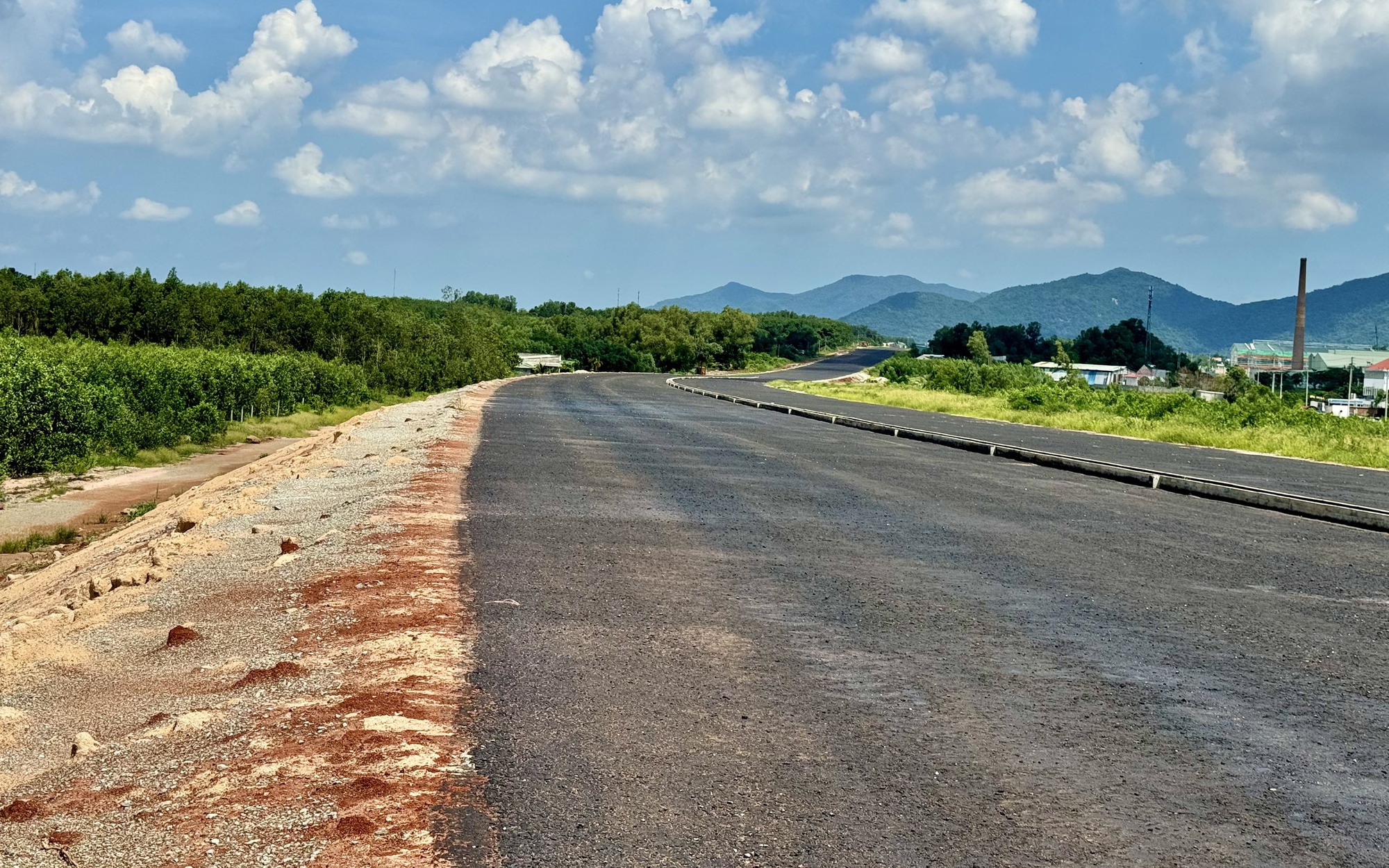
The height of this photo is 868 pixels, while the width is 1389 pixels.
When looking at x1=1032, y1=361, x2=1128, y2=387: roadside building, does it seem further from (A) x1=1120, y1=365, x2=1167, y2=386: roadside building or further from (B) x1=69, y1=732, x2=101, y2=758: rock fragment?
(B) x1=69, y1=732, x2=101, y2=758: rock fragment

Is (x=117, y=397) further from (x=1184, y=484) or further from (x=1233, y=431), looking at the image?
(x=1233, y=431)

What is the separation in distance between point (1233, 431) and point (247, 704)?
114 ft

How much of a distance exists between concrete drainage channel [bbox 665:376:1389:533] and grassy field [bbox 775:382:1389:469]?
7.57m

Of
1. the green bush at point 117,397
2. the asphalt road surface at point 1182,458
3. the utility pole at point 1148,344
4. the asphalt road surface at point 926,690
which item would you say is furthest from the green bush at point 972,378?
the asphalt road surface at point 926,690

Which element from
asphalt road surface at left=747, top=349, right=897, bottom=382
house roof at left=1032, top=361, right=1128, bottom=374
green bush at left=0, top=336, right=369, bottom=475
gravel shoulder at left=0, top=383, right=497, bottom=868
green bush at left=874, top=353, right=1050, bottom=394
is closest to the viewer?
gravel shoulder at left=0, top=383, right=497, bottom=868

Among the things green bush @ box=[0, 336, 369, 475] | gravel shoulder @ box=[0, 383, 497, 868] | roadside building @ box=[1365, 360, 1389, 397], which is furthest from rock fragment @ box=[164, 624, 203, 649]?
roadside building @ box=[1365, 360, 1389, 397]

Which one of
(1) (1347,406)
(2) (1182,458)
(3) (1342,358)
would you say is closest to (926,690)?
(2) (1182,458)

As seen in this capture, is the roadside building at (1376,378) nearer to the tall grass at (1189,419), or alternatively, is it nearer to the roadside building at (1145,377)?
the roadside building at (1145,377)

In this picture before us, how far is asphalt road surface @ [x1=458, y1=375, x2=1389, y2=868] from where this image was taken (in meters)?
4.72

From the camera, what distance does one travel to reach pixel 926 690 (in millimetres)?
6742

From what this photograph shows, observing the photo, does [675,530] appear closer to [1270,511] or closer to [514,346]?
[1270,511]

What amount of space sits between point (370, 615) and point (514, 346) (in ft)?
450

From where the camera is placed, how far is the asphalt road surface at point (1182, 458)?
20455mm

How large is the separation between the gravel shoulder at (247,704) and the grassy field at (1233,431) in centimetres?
2433
